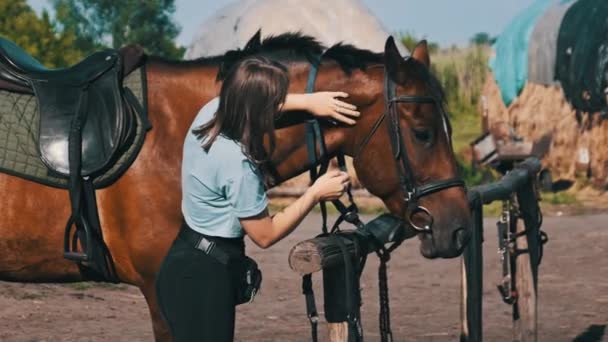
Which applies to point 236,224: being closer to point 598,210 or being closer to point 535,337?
point 535,337

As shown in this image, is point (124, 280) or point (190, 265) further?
point (124, 280)

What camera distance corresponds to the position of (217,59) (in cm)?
536

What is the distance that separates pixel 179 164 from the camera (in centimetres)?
507

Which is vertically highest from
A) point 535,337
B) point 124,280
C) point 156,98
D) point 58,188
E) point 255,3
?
point 255,3

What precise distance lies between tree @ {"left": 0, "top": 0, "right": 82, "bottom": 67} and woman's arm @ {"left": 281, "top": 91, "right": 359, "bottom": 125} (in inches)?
955

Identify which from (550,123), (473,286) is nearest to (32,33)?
(550,123)

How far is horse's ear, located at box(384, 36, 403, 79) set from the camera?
4.81 meters

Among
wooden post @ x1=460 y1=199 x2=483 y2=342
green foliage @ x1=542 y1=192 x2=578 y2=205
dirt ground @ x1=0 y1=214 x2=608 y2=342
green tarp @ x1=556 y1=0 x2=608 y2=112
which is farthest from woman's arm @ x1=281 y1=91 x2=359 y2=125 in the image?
green tarp @ x1=556 y1=0 x2=608 y2=112

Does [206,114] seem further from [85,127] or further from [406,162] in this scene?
[85,127]

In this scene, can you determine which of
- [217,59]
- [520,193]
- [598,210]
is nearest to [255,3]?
[598,210]

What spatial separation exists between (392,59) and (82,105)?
129cm

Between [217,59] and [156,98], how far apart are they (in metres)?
0.33

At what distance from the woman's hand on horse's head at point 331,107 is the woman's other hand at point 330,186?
47cm

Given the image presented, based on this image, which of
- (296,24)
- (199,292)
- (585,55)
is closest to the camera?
(199,292)
